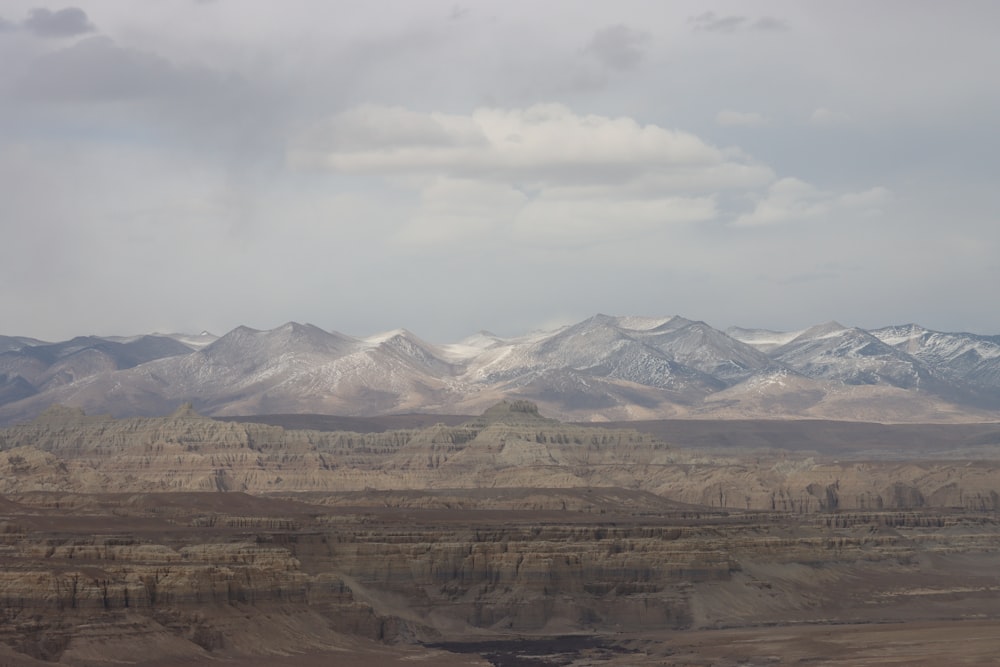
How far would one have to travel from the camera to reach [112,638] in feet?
368

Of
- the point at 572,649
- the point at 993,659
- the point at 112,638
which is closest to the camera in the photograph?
the point at 112,638

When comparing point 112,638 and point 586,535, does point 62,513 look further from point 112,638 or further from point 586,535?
point 112,638

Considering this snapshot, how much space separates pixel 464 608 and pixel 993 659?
4964 cm

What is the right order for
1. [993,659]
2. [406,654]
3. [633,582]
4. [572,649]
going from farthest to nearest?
[633,582] < [572,649] < [406,654] < [993,659]

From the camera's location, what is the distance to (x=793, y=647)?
13688 centimetres

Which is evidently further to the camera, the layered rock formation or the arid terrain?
the arid terrain

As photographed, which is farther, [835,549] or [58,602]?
[835,549]

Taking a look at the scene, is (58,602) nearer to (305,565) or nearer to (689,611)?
(305,565)

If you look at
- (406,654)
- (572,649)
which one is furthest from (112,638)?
(572,649)

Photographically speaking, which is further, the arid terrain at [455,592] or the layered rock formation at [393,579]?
the arid terrain at [455,592]

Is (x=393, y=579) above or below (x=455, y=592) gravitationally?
above

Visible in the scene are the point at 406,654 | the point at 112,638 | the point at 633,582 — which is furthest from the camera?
the point at 633,582

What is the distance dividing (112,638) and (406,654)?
2489cm

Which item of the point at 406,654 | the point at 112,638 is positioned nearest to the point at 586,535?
the point at 406,654
